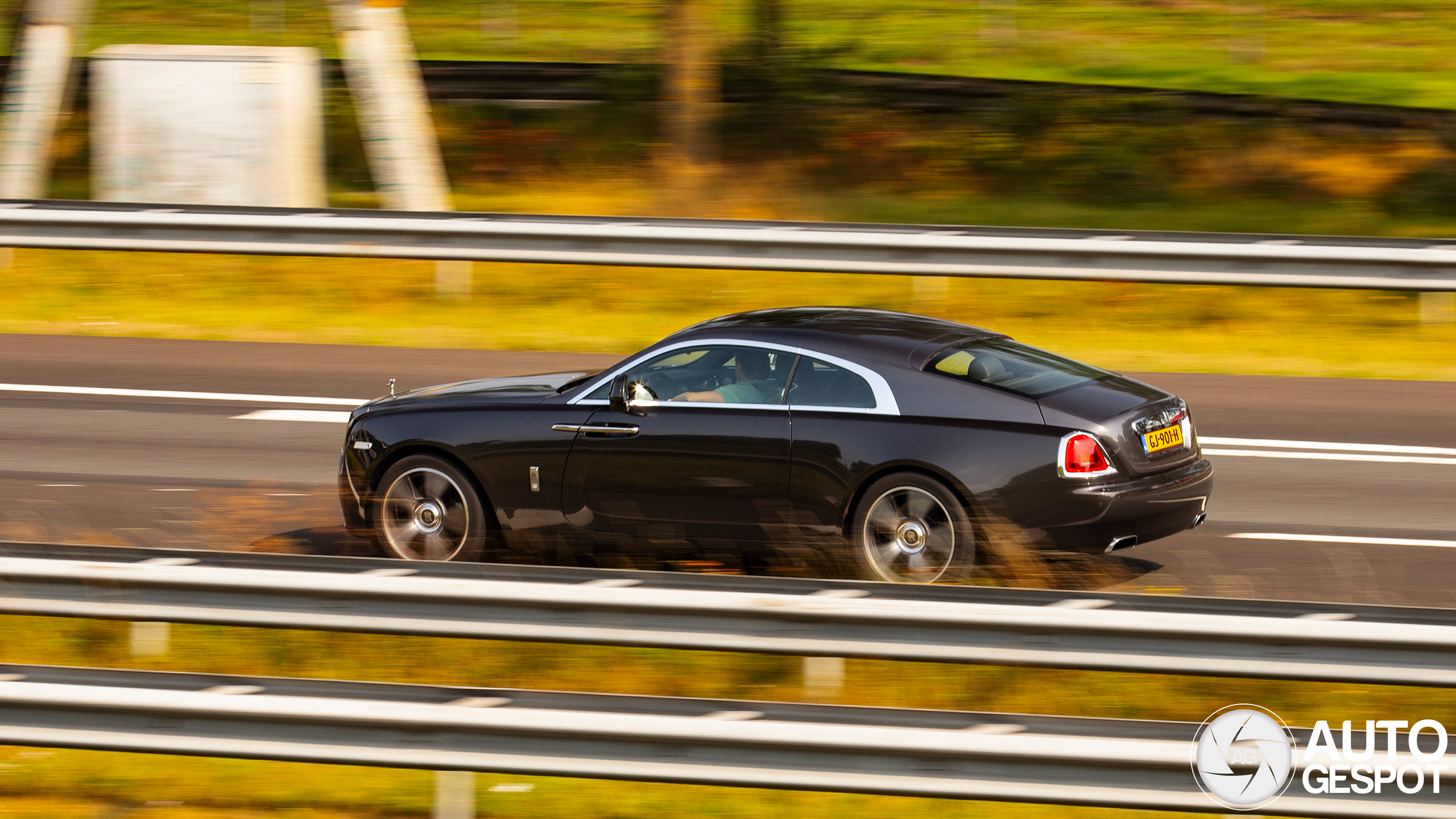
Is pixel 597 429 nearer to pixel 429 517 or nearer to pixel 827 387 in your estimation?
pixel 429 517

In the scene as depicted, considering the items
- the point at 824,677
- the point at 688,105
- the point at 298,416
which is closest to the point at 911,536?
the point at 824,677

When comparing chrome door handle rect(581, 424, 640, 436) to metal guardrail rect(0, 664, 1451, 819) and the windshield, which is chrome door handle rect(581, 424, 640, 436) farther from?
metal guardrail rect(0, 664, 1451, 819)

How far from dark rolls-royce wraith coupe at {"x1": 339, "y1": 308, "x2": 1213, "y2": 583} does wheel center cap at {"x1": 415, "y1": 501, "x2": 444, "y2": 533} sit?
0.01 metres

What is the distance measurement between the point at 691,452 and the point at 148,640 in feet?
8.27

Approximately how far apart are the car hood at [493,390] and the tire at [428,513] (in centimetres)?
36

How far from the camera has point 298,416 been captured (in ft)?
35.7

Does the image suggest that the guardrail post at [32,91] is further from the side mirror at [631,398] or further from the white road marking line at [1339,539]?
the white road marking line at [1339,539]

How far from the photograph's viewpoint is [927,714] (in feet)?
15.3

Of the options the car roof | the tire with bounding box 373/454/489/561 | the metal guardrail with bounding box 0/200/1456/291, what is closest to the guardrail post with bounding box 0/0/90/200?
the metal guardrail with bounding box 0/200/1456/291

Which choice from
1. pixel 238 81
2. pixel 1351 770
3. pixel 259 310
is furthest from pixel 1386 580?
pixel 238 81

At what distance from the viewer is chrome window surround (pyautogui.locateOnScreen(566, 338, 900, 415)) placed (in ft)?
23.8

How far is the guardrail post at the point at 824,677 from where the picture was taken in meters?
6.04

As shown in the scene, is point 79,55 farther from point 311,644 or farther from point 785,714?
point 785,714

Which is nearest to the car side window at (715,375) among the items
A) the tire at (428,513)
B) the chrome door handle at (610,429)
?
the chrome door handle at (610,429)
